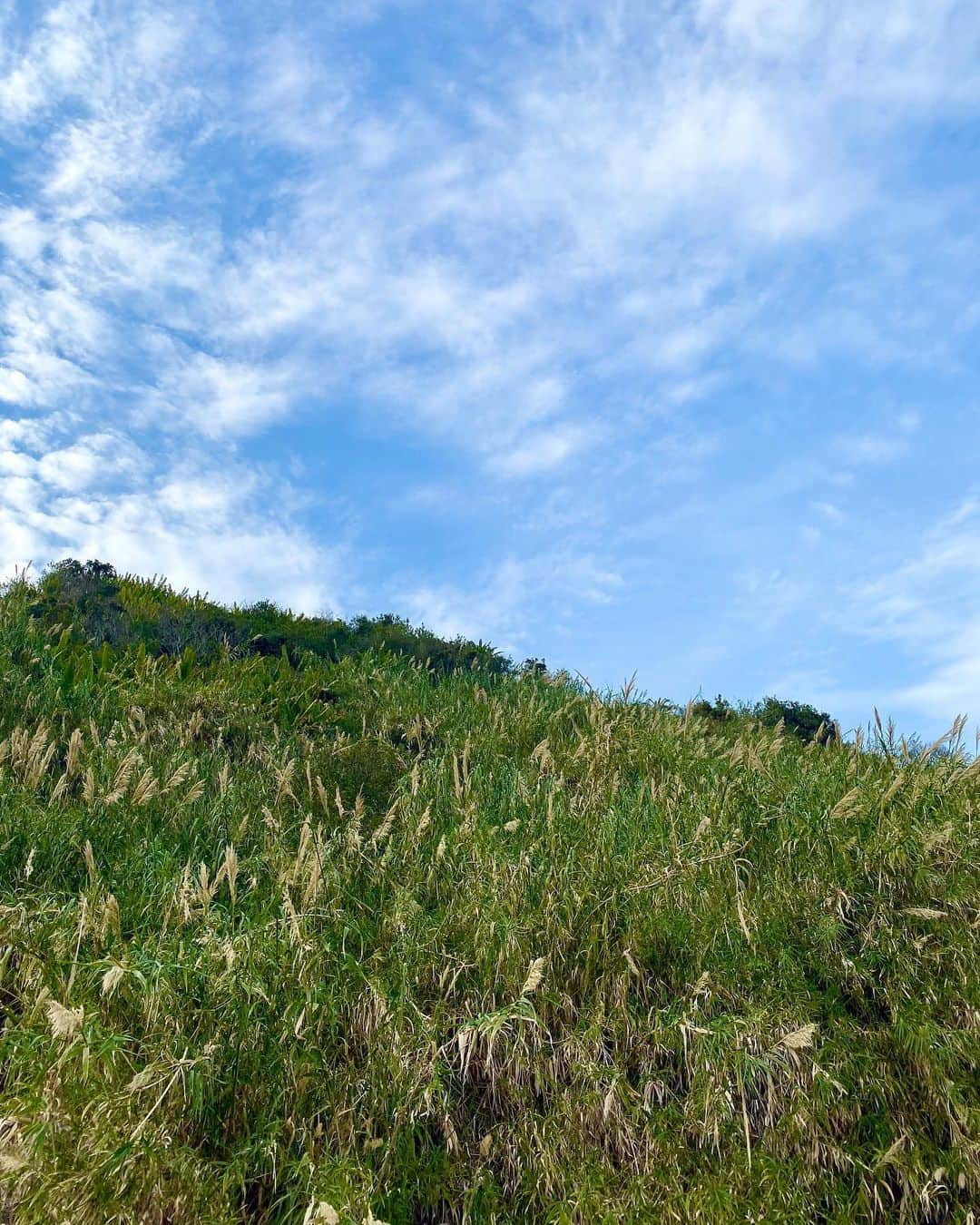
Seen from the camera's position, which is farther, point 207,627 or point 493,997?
point 207,627

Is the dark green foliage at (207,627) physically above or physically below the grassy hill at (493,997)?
above

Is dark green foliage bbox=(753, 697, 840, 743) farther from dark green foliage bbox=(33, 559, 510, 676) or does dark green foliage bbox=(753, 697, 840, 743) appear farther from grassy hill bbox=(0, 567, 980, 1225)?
grassy hill bbox=(0, 567, 980, 1225)

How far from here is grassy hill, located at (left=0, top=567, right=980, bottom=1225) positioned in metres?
3.65

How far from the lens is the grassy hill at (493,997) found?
12.0 feet

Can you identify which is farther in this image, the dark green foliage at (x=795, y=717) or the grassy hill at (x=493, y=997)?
the dark green foliage at (x=795, y=717)

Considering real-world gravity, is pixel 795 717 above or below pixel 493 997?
above

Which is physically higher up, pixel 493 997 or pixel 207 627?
pixel 207 627

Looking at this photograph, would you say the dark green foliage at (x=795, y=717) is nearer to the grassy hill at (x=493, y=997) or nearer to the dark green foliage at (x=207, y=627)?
the dark green foliage at (x=207, y=627)

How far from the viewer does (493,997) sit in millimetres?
4512

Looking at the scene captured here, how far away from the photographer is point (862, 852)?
18.3ft

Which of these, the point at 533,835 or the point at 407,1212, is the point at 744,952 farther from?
the point at 407,1212

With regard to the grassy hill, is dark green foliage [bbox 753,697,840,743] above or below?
above

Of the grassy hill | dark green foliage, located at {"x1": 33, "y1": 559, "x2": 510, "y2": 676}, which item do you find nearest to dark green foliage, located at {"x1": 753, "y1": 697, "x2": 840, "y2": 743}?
dark green foliage, located at {"x1": 33, "y1": 559, "x2": 510, "y2": 676}

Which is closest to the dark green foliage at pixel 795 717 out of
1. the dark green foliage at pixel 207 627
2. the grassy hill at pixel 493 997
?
the dark green foliage at pixel 207 627
